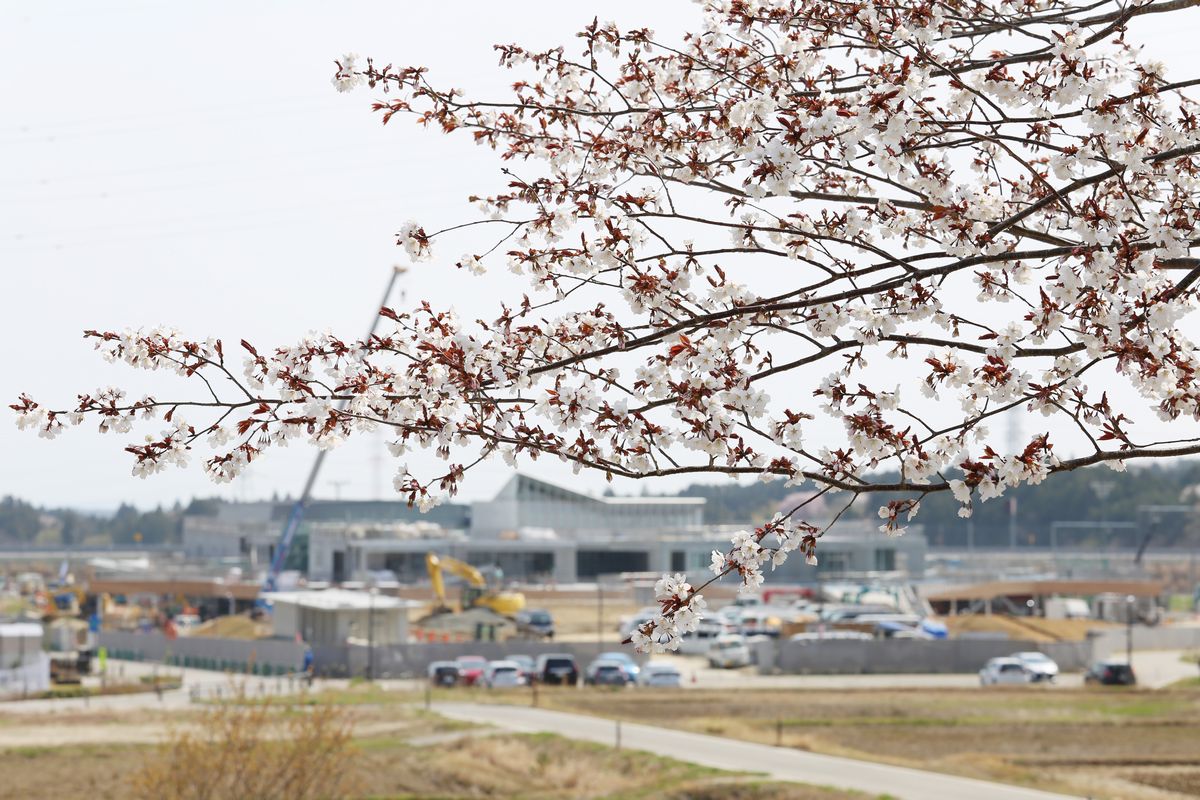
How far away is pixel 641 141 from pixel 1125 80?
229 centimetres

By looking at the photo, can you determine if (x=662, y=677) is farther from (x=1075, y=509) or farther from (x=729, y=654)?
(x=1075, y=509)

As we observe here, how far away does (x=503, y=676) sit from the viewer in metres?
49.3

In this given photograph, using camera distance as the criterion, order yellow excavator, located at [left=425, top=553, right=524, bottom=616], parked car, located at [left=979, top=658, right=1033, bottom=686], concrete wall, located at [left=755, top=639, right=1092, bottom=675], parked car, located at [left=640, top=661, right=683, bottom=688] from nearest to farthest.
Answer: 1. parked car, located at [left=640, top=661, right=683, bottom=688]
2. parked car, located at [left=979, top=658, right=1033, bottom=686]
3. concrete wall, located at [left=755, top=639, right=1092, bottom=675]
4. yellow excavator, located at [left=425, top=553, right=524, bottom=616]

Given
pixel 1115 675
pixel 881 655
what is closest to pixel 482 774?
pixel 1115 675

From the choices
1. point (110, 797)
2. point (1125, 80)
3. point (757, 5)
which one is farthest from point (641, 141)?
point (110, 797)

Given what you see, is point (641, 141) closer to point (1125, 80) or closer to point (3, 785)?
point (1125, 80)

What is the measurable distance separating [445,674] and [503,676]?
206cm

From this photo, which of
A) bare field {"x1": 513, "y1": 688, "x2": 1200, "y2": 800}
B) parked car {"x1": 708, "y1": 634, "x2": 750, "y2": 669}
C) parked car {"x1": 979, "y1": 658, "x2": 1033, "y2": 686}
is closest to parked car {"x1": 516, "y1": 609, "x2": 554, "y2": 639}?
parked car {"x1": 708, "y1": 634, "x2": 750, "y2": 669}

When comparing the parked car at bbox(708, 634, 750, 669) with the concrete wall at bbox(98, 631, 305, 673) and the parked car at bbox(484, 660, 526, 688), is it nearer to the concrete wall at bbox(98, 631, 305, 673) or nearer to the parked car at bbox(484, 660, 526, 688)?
the parked car at bbox(484, 660, 526, 688)

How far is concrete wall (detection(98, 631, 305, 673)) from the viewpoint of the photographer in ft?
175

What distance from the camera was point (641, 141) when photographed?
6.98m

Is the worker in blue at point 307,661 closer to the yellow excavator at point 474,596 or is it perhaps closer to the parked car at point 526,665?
the parked car at point 526,665

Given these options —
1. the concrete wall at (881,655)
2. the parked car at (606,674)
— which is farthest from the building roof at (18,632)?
the concrete wall at (881,655)

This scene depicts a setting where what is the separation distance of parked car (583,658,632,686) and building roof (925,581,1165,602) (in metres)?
37.7
